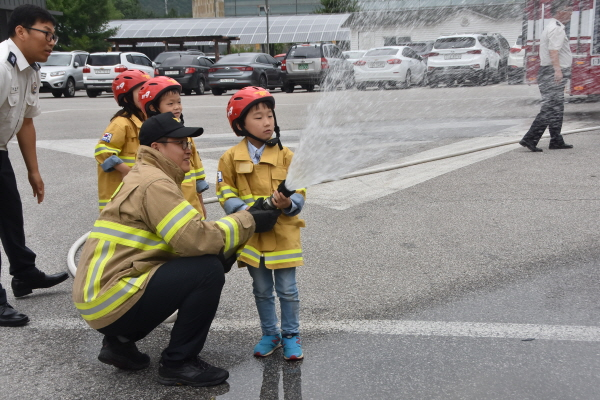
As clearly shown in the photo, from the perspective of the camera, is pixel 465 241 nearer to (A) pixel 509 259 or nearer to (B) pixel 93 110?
(A) pixel 509 259

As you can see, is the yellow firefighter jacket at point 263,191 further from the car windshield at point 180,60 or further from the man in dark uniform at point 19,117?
the car windshield at point 180,60

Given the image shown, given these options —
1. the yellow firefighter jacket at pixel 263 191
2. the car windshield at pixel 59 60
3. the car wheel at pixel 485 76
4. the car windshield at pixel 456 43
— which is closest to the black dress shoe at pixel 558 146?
the yellow firefighter jacket at pixel 263 191

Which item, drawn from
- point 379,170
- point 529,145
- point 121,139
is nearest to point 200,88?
point 529,145

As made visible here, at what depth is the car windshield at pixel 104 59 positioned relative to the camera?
26719mm

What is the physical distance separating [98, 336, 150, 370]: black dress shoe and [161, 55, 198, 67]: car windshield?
81.0ft

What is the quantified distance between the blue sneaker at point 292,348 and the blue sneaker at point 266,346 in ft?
0.31

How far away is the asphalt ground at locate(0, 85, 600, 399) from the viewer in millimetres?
3312

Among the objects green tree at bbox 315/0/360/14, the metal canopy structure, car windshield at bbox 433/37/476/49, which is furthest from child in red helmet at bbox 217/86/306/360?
the metal canopy structure

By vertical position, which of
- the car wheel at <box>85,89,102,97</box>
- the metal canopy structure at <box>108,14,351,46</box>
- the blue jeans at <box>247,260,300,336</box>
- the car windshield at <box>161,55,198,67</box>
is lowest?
the blue jeans at <box>247,260,300,336</box>

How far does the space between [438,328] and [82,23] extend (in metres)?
46.3

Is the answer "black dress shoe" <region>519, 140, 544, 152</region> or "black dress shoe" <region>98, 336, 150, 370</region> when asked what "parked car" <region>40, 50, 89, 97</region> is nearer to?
"black dress shoe" <region>519, 140, 544, 152</region>

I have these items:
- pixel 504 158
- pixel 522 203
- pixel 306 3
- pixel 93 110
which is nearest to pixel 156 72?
pixel 93 110

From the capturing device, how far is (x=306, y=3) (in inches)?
3974

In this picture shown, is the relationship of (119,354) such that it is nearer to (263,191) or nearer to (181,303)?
(181,303)
